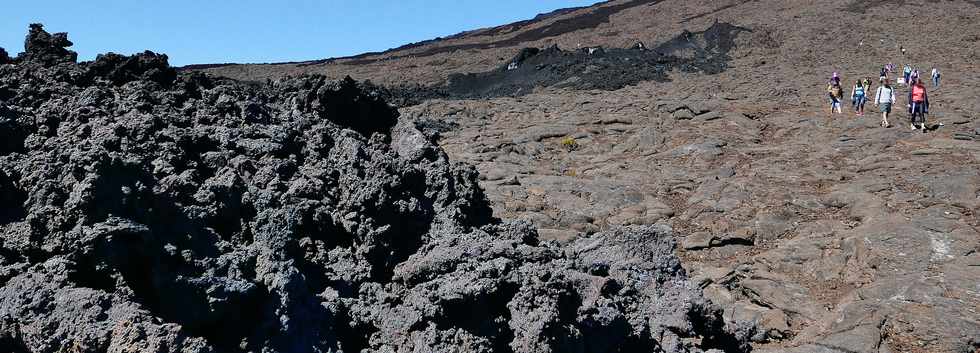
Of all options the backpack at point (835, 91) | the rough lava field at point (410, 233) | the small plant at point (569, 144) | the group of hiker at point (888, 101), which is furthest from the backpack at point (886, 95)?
the small plant at point (569, 144)

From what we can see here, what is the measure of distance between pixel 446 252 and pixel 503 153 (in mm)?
12278

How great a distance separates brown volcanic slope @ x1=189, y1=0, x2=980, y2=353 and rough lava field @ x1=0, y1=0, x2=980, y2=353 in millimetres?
52

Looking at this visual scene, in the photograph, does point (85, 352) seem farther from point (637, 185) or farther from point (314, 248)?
point (637, 185)

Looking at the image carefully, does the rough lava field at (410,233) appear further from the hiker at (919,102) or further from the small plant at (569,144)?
the small plant at (569,144)

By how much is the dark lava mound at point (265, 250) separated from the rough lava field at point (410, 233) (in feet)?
0.05

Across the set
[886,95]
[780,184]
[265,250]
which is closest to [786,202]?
[780,184]

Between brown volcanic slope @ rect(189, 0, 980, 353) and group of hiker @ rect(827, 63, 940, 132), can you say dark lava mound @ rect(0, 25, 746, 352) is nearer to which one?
brown volcanic slope @ rect(189, 0, 980, 353)

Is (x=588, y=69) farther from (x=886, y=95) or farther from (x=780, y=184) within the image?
(x=780, y=184)

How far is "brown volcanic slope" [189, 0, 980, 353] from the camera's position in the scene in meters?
7.09

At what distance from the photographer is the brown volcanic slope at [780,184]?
7.09 meters

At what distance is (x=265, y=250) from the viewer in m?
3.63

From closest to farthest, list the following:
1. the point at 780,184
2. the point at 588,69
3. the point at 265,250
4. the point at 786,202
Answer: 1. the point at 265,250
2. the point at 786,202
3. the point at 780,184
4. the point at 588,69

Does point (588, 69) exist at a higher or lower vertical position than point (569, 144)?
higher

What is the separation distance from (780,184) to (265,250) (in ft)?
34.2
